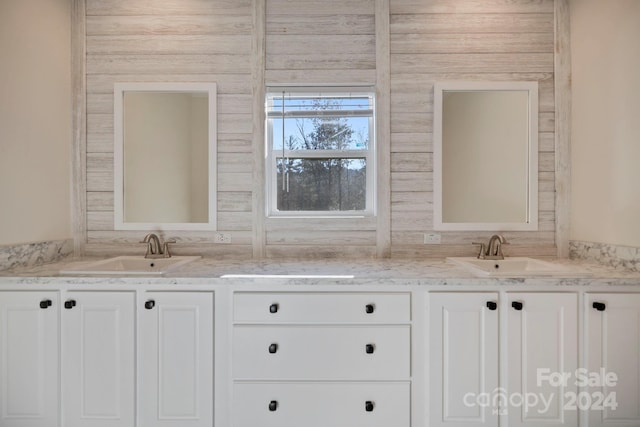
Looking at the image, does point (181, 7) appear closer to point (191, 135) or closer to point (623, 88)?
point (191, 135)

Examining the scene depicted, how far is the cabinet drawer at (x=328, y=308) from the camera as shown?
1.82 m

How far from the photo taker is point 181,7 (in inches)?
96.3

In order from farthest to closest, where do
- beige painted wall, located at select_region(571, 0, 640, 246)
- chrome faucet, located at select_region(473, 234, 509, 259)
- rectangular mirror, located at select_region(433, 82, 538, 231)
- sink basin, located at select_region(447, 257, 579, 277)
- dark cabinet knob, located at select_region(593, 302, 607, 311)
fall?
rectangular mirror, located at select_region(433, 82, 538, 231) < chrome faucet, located at select_region(473, 234, 509, 259) < sink basin, located at select_region(447, 257, 579, 277) < beige painted wall, located at select_region(571, 0, 640, 246) < dark cabinet knob, located at select_region(593, 302, 607, 311)

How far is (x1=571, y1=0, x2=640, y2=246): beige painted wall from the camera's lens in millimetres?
1940

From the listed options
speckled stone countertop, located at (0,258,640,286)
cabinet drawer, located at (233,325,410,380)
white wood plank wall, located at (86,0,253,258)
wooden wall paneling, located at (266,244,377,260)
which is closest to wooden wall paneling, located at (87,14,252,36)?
white wood plank wall, located at (86,0,253,258)

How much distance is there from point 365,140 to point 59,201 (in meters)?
2.14

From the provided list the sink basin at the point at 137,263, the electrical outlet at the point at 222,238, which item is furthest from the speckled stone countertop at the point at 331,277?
the electrical outlet at the point at 222,238

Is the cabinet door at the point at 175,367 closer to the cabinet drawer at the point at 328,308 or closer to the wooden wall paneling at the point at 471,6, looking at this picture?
the cabinet drawer at the point at 328,308

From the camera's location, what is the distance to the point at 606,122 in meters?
2.11

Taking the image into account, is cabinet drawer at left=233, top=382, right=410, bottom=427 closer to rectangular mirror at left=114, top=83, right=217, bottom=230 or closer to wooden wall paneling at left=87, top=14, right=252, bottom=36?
rectangular mirror at left=114, top=83, right=217, bottom=230

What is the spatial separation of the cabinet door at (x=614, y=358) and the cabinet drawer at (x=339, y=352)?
95cm

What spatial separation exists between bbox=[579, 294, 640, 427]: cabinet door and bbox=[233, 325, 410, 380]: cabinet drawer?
0.95 meters

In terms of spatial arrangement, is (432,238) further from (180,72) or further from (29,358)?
(29,358)

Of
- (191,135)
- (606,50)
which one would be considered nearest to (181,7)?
(191,135)
